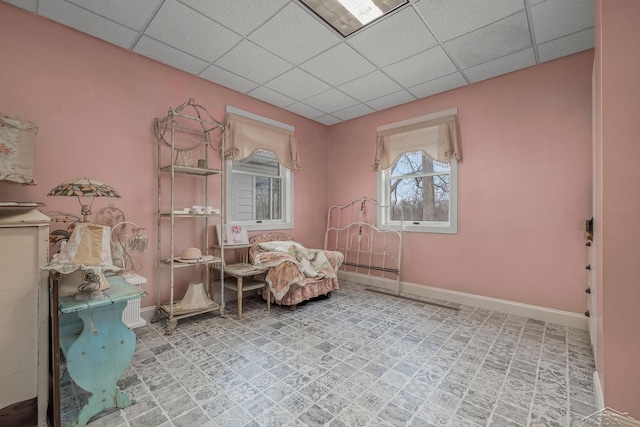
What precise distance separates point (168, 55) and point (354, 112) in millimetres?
2696

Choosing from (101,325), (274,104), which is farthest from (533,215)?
(101,325)

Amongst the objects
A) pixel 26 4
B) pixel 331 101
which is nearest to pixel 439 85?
pixel 331 101

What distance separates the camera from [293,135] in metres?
4.39

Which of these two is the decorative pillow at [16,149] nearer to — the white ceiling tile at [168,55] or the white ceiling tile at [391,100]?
the white ceiling tile at [168,55]

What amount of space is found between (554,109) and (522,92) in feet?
1.27

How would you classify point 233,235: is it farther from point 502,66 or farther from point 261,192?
point 502,66

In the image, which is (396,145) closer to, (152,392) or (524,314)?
(524,314)

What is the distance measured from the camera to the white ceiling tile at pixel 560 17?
84.3 inches

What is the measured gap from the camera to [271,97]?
3861mm

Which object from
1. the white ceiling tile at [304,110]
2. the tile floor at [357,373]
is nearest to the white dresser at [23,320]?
the tile floor at [357,373]

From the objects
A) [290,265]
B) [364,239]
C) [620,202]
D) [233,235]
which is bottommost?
[290,265]

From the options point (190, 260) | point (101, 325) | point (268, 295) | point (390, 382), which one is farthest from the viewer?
point (268, 295)

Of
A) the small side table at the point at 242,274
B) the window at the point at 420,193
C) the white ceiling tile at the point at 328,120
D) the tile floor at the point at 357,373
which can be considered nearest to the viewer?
the tile floor at the point at 357,373

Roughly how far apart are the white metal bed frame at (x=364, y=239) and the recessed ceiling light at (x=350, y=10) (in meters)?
2.51
